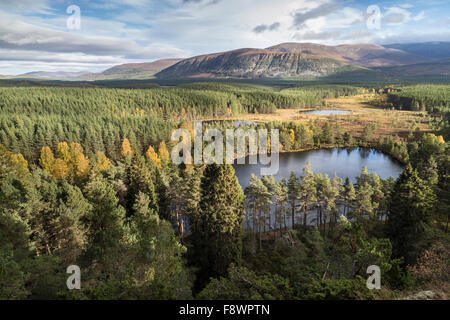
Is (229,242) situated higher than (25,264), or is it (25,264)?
(25,264)

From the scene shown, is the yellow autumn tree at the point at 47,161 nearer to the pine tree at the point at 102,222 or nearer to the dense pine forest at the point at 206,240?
the dense pine forest at the point at 206,240

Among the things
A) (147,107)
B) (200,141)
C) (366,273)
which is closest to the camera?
(366,273)

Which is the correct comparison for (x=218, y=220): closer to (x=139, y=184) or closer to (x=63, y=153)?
(x=139, y=184)

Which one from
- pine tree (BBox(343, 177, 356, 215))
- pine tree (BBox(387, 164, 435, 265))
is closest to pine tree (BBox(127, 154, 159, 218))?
pine tree (BBox(343, 177, 356, 215))
